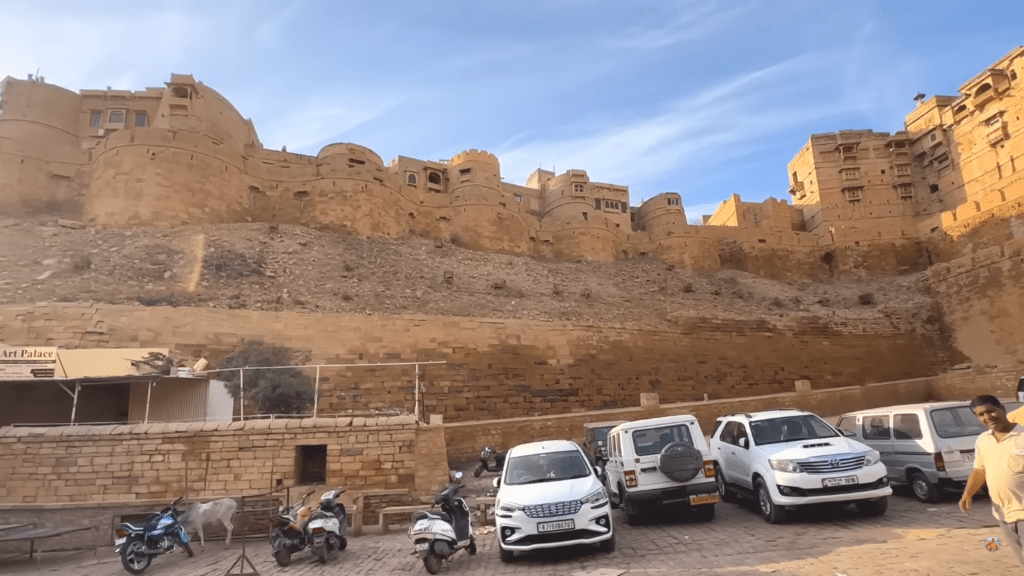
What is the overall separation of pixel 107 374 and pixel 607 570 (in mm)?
12642

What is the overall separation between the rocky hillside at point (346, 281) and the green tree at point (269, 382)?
7.37ft

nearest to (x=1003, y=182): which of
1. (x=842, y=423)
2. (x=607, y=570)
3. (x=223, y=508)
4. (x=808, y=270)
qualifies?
(x=808, y=270)

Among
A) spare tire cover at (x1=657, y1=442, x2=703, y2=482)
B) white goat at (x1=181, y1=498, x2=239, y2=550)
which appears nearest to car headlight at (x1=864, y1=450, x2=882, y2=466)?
spare tire cover at (x1=657, y1=442, x2=703, y2=482)

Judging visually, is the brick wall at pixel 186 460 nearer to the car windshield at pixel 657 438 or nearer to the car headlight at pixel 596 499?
the car windshield at pixel 657 438

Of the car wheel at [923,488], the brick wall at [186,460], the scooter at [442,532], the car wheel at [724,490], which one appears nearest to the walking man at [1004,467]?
the car wheel at [923,488]

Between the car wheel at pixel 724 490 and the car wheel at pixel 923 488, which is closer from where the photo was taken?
the car wheel at pixel 923 488

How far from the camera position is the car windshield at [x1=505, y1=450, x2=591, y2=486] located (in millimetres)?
7466

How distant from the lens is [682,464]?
316 inches

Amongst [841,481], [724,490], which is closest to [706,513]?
[724,490]

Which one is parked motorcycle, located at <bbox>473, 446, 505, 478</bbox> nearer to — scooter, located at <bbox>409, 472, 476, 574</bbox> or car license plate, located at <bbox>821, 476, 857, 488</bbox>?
scooter, located at <bbox>409, 472, 476, 574</bbox>

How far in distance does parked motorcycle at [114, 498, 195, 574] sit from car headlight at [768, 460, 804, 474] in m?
8.32

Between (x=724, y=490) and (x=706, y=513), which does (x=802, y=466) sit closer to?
(x=706, y=513)

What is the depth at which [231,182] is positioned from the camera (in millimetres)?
28328

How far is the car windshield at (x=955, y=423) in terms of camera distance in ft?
26.9
